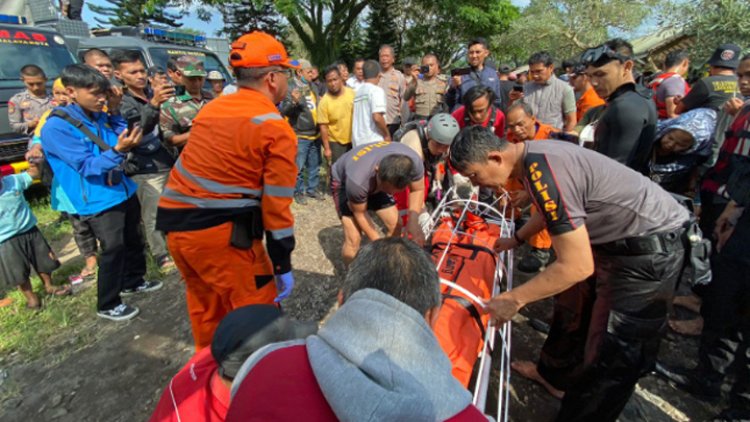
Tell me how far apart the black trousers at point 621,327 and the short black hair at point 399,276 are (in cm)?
125

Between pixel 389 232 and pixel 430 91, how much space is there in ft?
12.2

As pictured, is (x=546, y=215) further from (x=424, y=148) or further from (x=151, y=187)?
(x=151, y=187)

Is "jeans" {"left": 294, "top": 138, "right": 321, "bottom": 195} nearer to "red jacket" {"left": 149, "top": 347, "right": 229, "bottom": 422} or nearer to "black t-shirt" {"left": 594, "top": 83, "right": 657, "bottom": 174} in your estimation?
"black t-shirt" {"left": 594, "top": 83, "right": 657, "bottom": 174}

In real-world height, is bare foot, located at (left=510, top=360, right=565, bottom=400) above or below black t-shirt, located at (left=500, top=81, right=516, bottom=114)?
below

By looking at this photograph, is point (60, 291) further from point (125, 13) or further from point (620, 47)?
point (125, 13)

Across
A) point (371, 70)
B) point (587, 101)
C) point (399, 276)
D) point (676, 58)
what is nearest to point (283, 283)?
point (399, 276)

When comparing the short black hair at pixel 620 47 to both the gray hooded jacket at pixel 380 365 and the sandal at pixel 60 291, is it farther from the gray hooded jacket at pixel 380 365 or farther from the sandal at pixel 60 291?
the sandal at pixel 60 291

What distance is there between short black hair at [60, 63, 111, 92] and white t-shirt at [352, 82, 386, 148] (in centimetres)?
287

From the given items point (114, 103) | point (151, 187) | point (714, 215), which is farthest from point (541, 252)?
point (114, 103)

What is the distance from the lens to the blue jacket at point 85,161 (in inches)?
109

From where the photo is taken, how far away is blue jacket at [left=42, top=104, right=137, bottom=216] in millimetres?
2760

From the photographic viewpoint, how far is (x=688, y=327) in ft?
9.87

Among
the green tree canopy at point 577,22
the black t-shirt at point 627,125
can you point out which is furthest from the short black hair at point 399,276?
the green tree canopy at point 577,22

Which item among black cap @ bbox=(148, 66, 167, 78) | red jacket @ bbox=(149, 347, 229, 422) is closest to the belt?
red jacket @ bbox=(149, 347, 229, 422)
